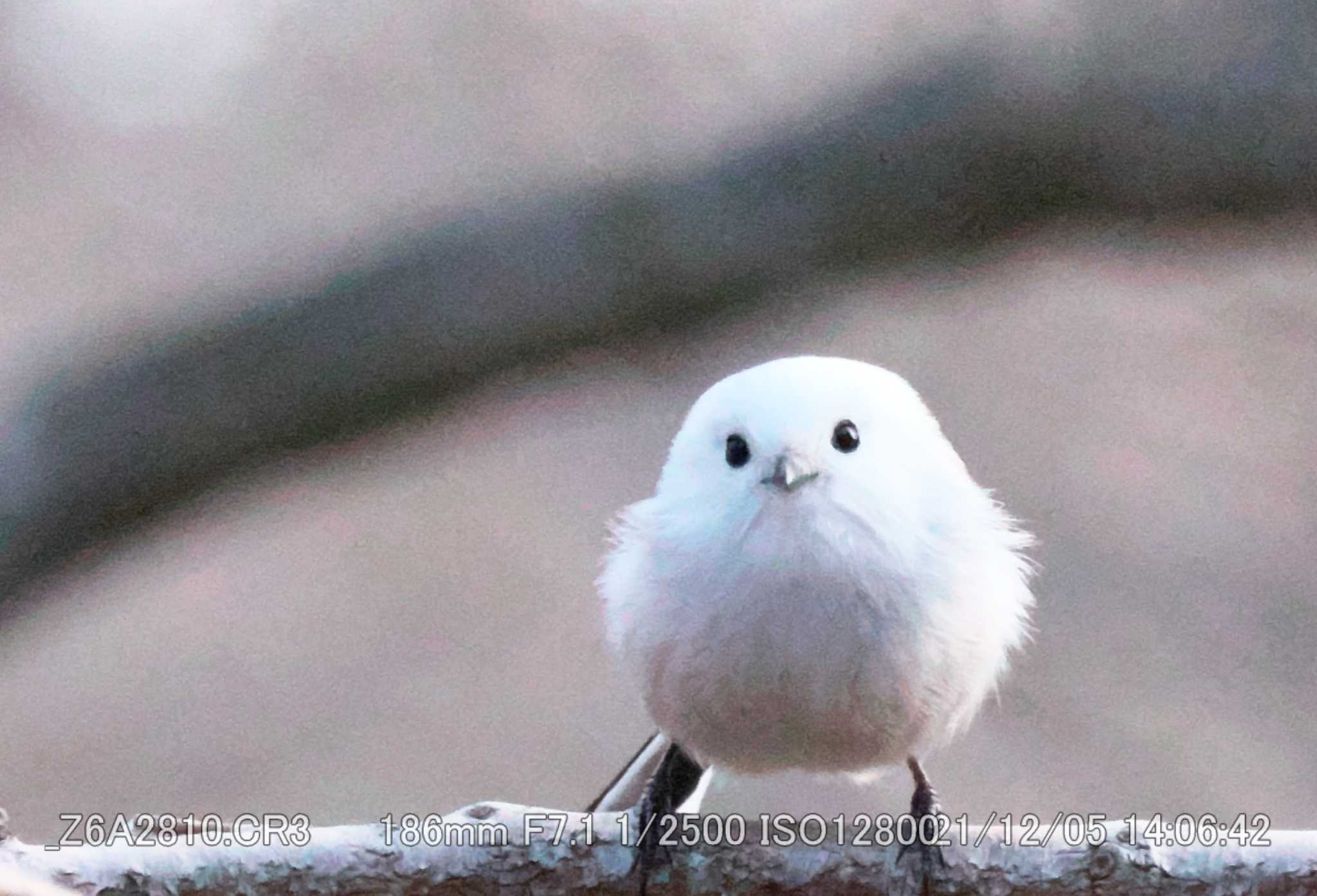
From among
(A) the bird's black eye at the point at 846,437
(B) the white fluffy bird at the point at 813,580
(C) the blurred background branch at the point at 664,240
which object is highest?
(C) the blurred background branch at the point at 664,240

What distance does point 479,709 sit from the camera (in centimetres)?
325

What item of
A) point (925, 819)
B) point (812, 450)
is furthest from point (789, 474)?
point (925, 819)

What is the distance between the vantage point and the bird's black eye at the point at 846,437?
4.26ft

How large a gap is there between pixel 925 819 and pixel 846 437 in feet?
1.47

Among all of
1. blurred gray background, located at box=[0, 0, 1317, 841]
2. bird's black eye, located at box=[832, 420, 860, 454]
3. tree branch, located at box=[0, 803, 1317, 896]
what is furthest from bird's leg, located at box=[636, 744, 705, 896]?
blurred gray background, located at box=[0, 0, 1317, 841]

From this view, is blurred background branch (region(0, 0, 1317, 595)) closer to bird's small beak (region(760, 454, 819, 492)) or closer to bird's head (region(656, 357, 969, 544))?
bird's head (region(656, 357, 969, 544))

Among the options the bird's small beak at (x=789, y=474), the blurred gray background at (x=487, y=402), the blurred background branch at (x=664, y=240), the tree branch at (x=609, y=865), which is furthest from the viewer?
the blurred gray background at (x=487, y=402)

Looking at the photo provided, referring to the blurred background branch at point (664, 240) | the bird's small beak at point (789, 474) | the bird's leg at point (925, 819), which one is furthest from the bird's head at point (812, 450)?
the blurred background branch at point (664, 240)

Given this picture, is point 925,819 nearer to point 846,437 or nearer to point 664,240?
point 846,437

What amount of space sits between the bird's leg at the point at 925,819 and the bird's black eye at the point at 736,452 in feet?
1.34

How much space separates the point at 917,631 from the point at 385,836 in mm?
578

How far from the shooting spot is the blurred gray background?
2.15 m

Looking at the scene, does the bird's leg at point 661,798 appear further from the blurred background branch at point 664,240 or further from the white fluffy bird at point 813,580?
the blurred background branch at point 664,240

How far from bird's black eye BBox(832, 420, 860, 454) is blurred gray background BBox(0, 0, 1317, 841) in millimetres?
855
